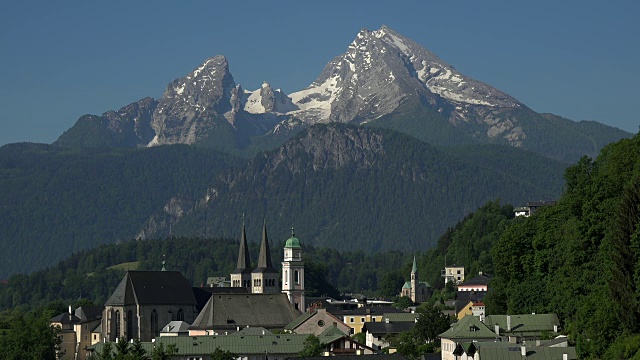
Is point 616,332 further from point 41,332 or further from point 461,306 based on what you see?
point 41,332

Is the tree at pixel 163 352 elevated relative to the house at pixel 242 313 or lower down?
Answer: lower down

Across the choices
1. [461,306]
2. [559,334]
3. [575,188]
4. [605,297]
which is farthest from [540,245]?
[461,306]

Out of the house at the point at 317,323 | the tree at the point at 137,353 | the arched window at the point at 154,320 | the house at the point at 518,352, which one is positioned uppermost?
the arched window at the point at 154,320

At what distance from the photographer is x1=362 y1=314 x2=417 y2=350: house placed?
495 ft

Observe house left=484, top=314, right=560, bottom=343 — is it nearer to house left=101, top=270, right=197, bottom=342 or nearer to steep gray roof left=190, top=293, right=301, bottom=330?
steep gray roof left=190, top=293, right=301, bottom=330

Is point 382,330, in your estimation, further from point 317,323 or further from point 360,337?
point 317,323

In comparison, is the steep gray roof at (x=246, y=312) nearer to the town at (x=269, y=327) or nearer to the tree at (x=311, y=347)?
the town at (x=269, y=327)

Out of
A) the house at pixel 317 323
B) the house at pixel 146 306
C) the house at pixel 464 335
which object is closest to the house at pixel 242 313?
the house at pixel 317 323

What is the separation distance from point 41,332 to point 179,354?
39.6 meters

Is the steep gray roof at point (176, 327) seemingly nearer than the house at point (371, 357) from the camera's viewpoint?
No

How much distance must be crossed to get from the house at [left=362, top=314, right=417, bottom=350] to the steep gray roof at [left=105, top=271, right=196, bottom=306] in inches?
1507

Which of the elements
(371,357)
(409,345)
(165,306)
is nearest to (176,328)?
(165,306)

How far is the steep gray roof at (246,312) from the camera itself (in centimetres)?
17325

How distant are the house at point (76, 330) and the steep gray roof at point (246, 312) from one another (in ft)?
49.6
